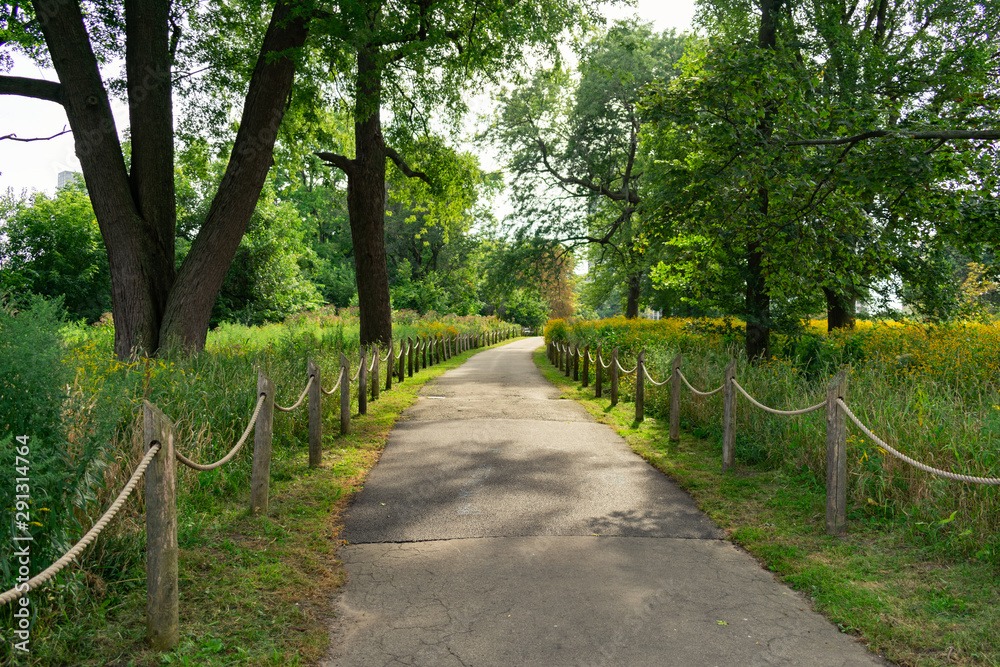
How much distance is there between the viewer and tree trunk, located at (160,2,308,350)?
29.1 feet

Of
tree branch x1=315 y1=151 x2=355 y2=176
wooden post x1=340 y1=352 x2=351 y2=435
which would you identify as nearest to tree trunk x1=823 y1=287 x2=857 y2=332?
wooden post x1=340 y1=352 x2=351 y2=435

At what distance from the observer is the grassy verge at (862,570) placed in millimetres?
3387

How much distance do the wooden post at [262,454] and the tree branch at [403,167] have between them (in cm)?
1256

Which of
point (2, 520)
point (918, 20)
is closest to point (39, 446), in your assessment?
point (2, 520)

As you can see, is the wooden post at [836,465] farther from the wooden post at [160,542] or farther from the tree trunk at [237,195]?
the tree trunk at [237,195]

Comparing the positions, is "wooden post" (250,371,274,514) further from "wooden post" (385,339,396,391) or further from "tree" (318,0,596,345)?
"wooden post" (385,339,396,391)

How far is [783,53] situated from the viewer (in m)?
10.2

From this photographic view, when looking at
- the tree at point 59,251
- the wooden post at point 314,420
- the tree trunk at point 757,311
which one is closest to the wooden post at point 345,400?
the wooden post at point 314,420

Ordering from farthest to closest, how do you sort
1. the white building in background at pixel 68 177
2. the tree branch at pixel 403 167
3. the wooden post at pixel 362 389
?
the white building in background at pixel 68 177 < the tree branch at pixel 403 167 < the wooden post at pixel 362 389

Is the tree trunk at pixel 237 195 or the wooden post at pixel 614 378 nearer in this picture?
the tree trunk at pixel 237 195

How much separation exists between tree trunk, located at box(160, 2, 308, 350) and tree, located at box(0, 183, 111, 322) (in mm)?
16848

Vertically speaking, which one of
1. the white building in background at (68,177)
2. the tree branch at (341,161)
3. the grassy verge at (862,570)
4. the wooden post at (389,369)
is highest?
the white building in background at (68,177)

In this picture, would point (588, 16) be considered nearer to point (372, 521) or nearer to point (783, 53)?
point (783, 53)

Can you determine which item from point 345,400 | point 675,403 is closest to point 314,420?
point 345,400
